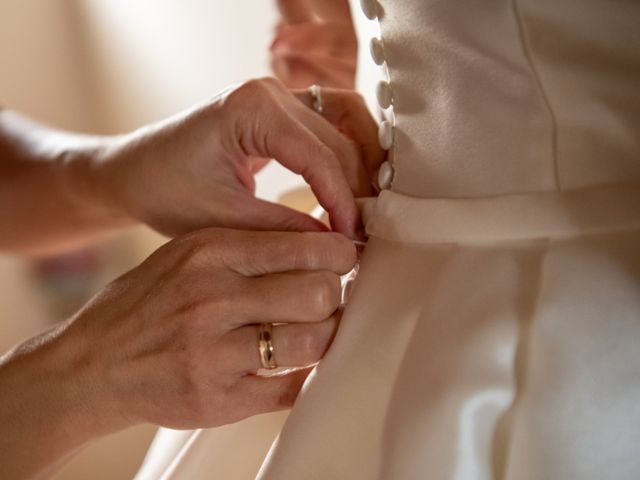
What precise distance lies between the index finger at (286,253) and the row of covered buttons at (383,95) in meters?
0.06

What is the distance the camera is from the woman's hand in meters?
0.56

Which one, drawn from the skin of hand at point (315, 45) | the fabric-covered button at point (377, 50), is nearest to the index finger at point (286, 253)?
the fabric-covered button at point (377, 50)

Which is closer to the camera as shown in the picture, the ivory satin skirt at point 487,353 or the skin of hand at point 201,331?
the ivory satin skirt at point 487,353

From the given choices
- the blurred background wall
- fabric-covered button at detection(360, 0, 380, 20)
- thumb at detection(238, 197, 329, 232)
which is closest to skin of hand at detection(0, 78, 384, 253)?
thumb at detection(238, 197, 329, 232)

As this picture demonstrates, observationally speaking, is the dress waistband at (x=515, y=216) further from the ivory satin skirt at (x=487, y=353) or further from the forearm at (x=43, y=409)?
the forearm at (x=43, y=409)

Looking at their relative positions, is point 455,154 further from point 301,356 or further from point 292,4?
point 292,4

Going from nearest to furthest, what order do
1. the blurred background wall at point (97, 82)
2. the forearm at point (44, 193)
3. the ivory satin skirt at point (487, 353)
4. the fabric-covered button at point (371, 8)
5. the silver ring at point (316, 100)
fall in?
the ivory satin skirt at point (487, 353) → the fabric-covered button at point (371, 8) → the silver ring at point (316, 100) → the forearm at point (44, 193) → the blurred background wall at point (97, 82)

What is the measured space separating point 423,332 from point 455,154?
11 centimetres

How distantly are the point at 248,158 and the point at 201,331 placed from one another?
0.54ft

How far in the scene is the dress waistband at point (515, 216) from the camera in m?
0.42

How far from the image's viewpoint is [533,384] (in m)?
0.39

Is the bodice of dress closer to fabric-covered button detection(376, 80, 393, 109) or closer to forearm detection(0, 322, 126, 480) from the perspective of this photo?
fabric-covered button detection(376, 80, 393, 109)

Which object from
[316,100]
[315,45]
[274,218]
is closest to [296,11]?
[315,45]

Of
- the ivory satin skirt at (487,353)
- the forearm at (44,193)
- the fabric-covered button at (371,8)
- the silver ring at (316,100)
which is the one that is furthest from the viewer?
the forearm at (44,193)
